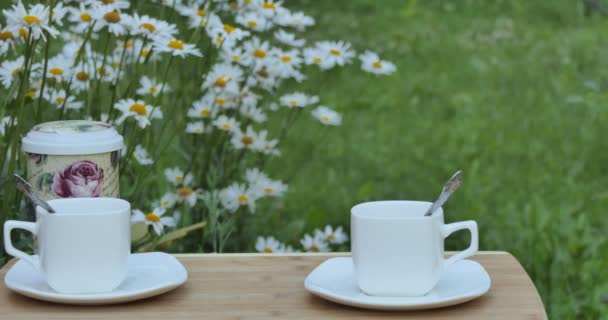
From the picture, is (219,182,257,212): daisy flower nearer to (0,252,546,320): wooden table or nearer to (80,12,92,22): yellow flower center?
(80,12,92,22): yellow flower center

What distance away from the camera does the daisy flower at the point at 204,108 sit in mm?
2090

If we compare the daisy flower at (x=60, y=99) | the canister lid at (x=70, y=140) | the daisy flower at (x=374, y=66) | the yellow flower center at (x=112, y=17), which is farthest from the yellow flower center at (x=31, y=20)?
the daisy flower at (x=374, y=66)

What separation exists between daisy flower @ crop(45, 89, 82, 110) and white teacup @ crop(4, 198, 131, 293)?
0.68 metres

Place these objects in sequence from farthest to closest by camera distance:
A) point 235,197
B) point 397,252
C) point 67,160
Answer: point 235,197 → point 67,160 → point 397,252

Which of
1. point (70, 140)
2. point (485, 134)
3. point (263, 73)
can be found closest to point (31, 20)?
point (70, 140)

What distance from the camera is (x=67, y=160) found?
135 cm

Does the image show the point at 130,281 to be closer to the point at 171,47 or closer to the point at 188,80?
the point at 171,47

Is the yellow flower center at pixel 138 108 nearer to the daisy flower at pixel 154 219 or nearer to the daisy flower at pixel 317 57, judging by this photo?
the daisy flower at pixel 154 219

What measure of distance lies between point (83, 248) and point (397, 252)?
36cm

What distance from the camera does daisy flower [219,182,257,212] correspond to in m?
2.13

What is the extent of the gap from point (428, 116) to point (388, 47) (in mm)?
890

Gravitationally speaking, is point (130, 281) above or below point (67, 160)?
below

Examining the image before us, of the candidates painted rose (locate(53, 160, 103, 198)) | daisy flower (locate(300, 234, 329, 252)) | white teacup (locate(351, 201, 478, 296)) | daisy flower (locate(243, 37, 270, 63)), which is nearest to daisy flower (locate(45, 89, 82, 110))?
daisy flower (locate(243, 37, 270, 63))

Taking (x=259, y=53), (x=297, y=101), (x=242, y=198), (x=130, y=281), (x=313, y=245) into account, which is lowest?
(x=313, y=245)
